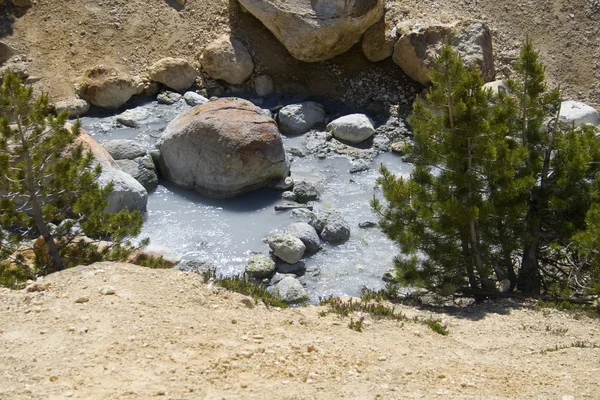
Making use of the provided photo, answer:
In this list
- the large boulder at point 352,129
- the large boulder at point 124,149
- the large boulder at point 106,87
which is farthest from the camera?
the large boulder at point 106,87

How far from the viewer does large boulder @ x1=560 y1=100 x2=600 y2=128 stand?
18.1 m

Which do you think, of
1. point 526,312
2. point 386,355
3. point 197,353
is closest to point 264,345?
point 197,353

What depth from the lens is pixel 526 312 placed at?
32.3 ft

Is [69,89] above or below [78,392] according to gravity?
above

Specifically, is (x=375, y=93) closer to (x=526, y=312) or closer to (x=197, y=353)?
(x=526, y=312)

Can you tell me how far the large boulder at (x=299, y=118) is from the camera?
18781 mm

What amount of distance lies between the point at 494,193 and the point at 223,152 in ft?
22.5

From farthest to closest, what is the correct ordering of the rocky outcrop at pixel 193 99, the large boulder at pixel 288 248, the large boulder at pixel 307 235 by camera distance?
the rocky outcrop at pixel 193 99
the large boulder at pixel 307 235
the large boulder at pixel 288 248

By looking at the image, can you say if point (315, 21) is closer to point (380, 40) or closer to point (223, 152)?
point (380, 40)

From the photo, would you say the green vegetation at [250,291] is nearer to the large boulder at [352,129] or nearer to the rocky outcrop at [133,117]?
the large boulder at [352,129]

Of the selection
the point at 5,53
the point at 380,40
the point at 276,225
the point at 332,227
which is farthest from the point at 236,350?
the point at 5,53

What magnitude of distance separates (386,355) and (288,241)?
19.9ft

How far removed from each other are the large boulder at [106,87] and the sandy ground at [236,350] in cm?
1075

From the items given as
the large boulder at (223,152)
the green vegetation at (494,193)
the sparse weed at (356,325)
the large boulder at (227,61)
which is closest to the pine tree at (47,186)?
the sparse weed at (356,325)
